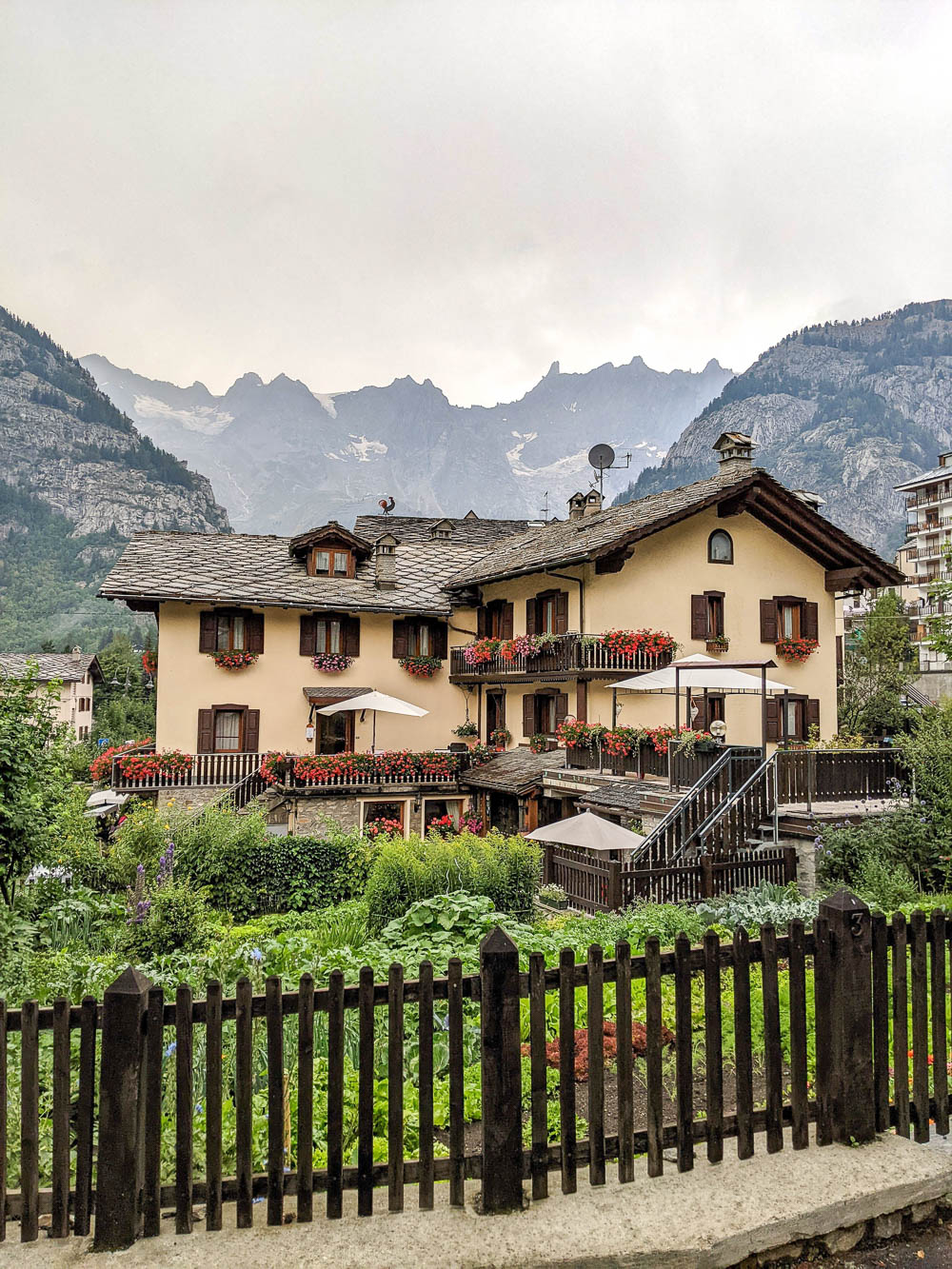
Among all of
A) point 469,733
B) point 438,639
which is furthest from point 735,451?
point 469,733

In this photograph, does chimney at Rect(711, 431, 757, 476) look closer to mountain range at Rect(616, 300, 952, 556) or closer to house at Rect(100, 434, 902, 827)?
house at Rect(100, 434, 902, 827)

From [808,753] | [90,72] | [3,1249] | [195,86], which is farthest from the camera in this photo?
[90,72]

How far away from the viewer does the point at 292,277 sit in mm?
105750

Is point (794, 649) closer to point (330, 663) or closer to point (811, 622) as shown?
point (811, 622)

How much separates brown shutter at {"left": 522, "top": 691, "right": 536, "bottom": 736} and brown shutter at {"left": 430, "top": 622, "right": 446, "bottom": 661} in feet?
12.4

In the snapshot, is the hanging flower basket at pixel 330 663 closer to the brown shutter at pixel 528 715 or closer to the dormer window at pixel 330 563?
the dormer window at pixel 330 563

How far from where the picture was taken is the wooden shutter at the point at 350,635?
1003 inches

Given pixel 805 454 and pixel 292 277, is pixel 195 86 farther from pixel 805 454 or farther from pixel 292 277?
pixel 805 454

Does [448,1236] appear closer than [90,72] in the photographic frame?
Yes

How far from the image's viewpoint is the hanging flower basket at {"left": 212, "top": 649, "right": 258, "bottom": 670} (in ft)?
78.1

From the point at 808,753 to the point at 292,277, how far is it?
10916cm

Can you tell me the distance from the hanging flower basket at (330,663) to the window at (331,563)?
296cm

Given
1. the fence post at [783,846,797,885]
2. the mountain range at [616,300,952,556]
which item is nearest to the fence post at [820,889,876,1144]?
the fence post at [783,846,797,885]

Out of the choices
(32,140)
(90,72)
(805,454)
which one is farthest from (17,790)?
(805,454)
